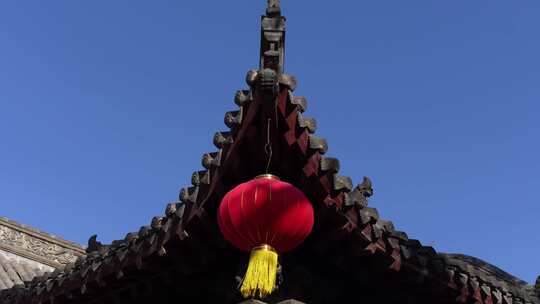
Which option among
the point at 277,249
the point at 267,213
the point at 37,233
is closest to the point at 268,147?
the point at 267,213

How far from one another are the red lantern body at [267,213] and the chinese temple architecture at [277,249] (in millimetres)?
18

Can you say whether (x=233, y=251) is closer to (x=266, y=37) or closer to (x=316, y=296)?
(x=316, y=296)

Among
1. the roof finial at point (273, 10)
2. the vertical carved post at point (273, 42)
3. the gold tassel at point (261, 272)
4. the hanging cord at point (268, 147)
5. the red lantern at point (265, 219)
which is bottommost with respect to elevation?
the gold tassel at point (261, 272)

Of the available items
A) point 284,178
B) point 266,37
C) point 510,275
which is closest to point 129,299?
point 284,178

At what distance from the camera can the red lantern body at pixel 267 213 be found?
3.55 meters

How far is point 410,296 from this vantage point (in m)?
4.27

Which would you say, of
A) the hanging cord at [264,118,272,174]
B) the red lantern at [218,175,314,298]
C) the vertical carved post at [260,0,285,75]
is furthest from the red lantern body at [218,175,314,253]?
the vertical carved post at [260,0,285,75]

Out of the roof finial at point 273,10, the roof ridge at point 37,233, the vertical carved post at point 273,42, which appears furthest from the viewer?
the roof ridge at point 37,233

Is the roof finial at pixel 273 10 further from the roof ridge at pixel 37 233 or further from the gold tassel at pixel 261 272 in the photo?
the roof ridge at pixel 37 233

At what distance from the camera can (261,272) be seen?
3.51m

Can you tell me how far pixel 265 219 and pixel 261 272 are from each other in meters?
0.27

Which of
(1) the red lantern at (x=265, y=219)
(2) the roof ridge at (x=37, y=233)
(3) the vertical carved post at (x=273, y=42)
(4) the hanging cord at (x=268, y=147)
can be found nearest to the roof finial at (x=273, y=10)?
(3) the vertical carved post at (x=273, y=42)

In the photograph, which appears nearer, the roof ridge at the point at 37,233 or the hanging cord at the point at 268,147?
the hanging cord at the point at 268,147

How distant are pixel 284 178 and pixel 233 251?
652mm
